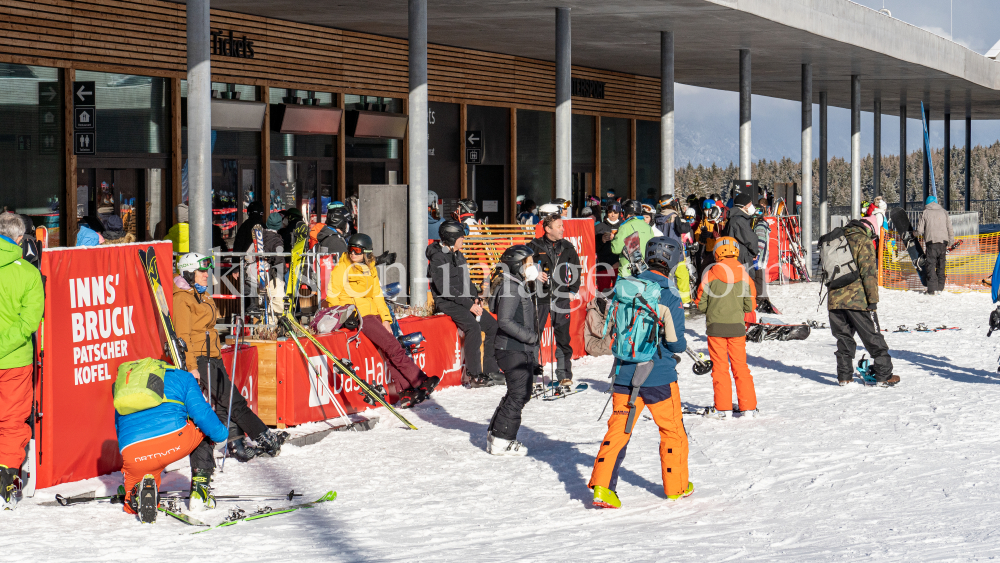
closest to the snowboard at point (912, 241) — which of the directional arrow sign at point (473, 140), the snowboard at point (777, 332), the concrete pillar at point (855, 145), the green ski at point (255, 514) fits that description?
the concrete pillar at point (855, 145)

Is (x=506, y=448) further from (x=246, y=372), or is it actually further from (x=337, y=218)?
(x=337, y=218)

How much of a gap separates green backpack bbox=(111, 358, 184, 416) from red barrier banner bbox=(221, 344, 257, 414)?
8.78 feet

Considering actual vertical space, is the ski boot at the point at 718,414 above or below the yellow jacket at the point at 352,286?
below

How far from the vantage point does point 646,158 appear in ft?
101

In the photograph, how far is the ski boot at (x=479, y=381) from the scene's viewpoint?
12.3m

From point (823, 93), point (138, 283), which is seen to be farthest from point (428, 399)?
point (823, 93)

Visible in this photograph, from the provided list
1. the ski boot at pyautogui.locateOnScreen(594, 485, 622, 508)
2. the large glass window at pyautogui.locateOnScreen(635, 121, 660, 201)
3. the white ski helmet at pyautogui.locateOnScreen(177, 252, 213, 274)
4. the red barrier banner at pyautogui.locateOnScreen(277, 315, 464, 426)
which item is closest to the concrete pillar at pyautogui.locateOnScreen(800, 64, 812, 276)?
the large glass window at pyautogui.locateOnScreen(635, 121, 660, 201)

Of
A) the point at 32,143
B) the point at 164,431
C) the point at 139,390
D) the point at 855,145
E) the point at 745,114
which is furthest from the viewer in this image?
the point at 855,145

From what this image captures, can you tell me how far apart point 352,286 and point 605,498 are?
168 inches

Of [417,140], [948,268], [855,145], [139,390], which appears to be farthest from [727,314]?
[855,145]

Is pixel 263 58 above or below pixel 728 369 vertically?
above

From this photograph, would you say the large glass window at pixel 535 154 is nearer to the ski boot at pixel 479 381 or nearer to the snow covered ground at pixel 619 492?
the ski boot at pixel 479 381

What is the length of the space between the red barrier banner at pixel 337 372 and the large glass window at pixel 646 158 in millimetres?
18850

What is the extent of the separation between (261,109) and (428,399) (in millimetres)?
8585
